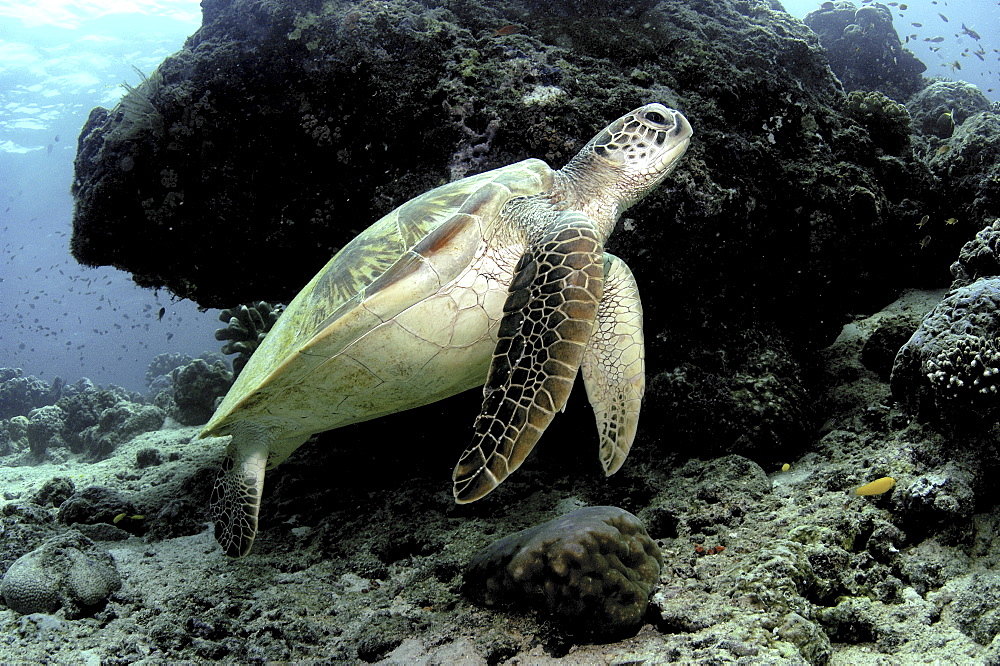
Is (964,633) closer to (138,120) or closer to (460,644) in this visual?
(460,644)

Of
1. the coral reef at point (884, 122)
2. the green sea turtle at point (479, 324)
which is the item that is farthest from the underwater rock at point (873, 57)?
the green sea turtle at point (479, 324)

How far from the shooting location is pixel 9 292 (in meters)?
76.3

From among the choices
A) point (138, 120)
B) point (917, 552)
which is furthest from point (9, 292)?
point (917, 552)

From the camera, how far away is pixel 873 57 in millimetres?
11328

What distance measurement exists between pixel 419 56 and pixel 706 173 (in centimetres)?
246

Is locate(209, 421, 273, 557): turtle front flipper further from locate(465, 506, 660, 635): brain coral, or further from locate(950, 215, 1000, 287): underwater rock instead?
locate(950, 215, 1000, 287): underwater rock

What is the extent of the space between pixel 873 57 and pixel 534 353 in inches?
567

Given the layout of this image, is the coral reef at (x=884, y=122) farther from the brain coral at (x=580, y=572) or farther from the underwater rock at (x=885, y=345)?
the brain coral at (x=580, y=572)

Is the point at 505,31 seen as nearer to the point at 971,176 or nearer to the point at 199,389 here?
the point at 971,176

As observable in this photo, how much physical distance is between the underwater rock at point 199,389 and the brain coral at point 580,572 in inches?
295

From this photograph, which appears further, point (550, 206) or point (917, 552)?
point (550, 206)

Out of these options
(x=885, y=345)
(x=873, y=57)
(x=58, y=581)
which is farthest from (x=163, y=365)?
(x=873, y=57)

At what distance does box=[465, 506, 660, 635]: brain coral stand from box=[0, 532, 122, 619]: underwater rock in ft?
6.62

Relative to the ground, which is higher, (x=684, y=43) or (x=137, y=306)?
(x=684, y=43)
